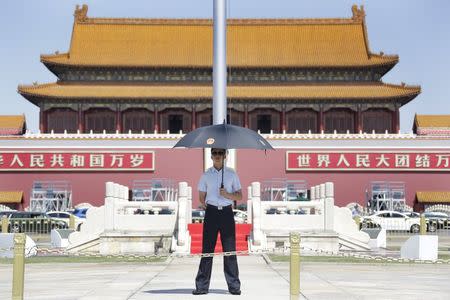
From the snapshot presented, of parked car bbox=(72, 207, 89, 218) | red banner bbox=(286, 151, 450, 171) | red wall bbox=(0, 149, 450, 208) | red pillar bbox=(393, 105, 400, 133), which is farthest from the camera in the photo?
red pillar bbox=(393, 105, 400, 133)

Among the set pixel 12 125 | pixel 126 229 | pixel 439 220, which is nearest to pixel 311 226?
pixel 126 229

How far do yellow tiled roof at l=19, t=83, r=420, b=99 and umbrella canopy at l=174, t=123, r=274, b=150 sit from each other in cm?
4327

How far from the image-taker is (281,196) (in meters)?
54.6

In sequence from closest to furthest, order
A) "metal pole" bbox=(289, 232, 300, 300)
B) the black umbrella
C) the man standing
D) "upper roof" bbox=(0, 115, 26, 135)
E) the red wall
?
"metal pole" bbox=(289, 232, 300, 300), the man standing, the black umbrella, the red wall, "upper roof" bbox=(0, 115, 26, 135)

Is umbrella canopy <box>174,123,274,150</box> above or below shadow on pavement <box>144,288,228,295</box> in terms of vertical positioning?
above

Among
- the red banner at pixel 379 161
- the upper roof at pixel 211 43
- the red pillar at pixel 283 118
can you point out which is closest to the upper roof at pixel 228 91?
the red pillar at pixel 283 118

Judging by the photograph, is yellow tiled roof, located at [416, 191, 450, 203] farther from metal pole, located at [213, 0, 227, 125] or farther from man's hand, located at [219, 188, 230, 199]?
man's hand, located at [219, 188, 230, 199]

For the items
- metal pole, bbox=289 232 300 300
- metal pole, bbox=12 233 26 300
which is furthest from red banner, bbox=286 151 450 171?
metal pole, bbox=12 233 26 300

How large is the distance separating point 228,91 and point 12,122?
1320cm

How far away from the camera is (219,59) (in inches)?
1155

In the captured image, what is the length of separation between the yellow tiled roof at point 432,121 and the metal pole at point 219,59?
3024 cm

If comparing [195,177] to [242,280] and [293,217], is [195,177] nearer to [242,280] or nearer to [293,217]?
[293,217]

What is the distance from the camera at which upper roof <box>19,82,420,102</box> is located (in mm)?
57938

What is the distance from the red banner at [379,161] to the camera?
180 feet
